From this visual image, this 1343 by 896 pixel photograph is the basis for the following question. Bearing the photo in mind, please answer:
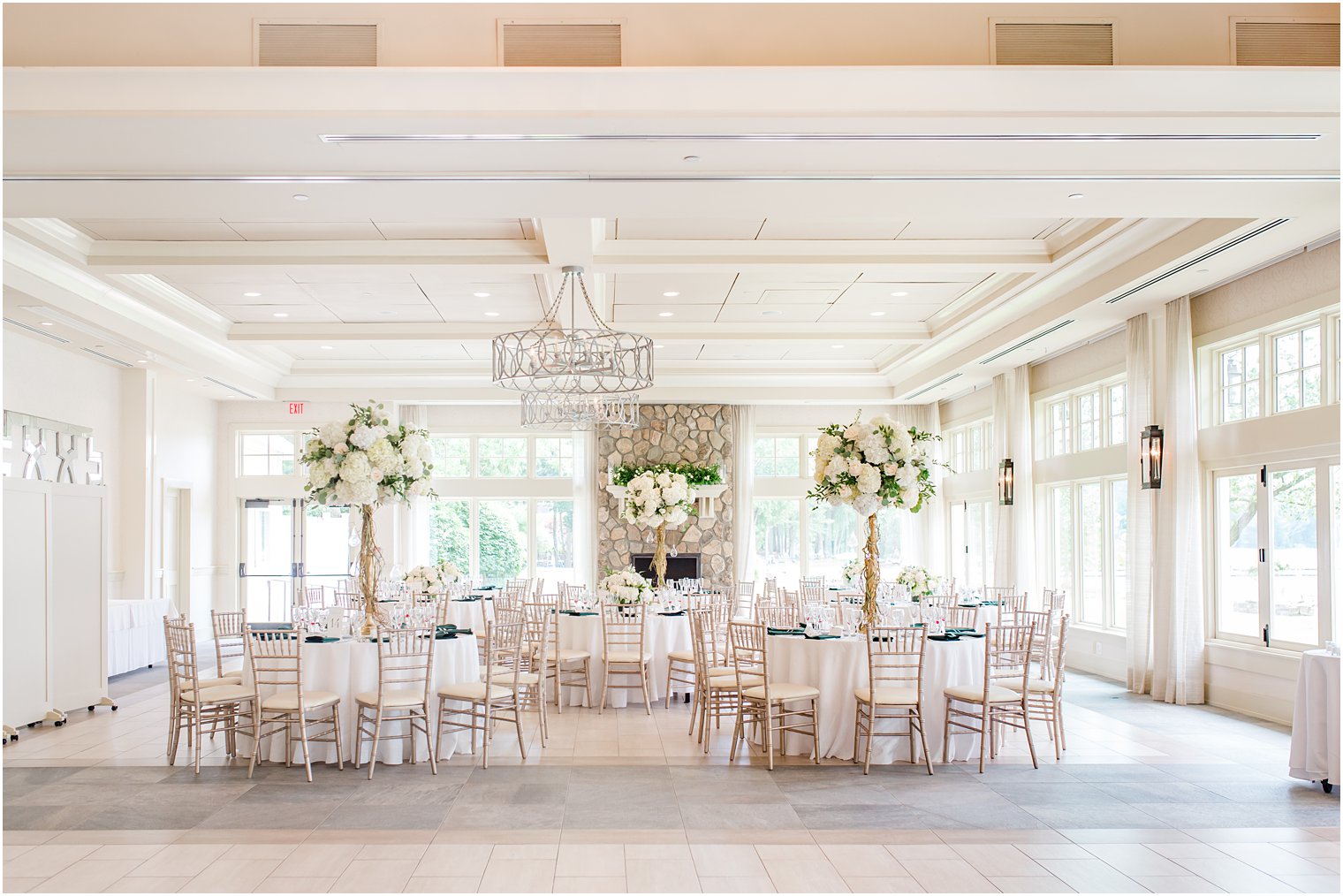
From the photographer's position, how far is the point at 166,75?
515 cm

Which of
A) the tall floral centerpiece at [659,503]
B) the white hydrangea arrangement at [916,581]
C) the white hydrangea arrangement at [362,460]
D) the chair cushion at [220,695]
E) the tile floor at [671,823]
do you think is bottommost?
the tile floor at [671,823]

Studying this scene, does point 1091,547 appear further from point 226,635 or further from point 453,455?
point 453,455

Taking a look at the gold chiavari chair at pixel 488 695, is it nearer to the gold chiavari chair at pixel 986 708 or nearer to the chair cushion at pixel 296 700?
the chair cushion at pixel 296 700

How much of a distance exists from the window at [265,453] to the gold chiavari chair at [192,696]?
9.55 m

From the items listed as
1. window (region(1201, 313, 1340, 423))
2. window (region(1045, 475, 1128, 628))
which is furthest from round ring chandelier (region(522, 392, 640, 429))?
window (region(1045, 475, 1128, 628))

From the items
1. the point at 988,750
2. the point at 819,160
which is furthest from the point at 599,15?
the point at 988,750

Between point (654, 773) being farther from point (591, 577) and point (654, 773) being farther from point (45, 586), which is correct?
point (591, 577)

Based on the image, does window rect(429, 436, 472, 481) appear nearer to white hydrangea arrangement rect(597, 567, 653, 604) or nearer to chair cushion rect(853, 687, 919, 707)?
white hydrangea arrangement rect(597, 567, 653, 604)

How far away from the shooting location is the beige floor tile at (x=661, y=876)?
4.64 m

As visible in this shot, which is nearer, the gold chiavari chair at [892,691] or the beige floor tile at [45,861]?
the beige floor tile at [45,861]

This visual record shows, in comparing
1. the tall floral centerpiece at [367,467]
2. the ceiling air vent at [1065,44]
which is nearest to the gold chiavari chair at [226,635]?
the tall floral centerpiece at [367,467]

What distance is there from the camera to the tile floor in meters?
4.77

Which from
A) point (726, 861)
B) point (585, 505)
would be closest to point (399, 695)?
point (726, 861)

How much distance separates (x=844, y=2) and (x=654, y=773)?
4.77 meters
